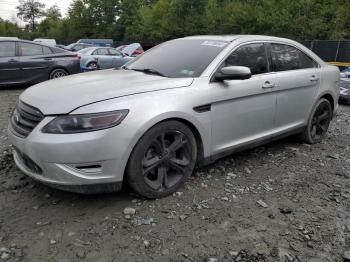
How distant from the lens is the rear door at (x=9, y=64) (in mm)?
9648

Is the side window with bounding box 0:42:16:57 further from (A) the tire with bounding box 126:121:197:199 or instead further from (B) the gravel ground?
(A) the tire with bounding box 126:121:197:199

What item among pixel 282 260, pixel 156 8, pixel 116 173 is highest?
pixel 156 8

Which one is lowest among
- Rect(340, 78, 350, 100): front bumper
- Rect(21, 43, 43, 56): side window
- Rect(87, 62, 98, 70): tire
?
Rect(87, 62, 98, 70): tire

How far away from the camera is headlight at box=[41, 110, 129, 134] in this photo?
301cm

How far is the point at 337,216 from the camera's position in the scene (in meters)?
3.43

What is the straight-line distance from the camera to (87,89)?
3348mm

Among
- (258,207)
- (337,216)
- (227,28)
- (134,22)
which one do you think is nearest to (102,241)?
(258,207)

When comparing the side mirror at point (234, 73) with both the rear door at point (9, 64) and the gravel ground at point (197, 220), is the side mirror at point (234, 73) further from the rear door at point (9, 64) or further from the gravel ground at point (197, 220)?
the rear door at point (9, 64)

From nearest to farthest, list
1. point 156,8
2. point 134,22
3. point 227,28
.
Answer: point 227,28 < point 156,8 < point 134,22

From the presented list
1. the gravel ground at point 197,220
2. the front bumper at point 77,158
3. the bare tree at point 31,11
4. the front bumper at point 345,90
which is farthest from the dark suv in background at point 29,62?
the bare tree at point 31,11

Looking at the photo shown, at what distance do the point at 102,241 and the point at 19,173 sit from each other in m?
1.66

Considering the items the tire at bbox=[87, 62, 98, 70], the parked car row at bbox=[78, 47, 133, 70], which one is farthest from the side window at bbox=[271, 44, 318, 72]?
the tire at bbox=[87, 62, 98, 70]

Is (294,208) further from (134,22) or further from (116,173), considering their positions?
(134,22)

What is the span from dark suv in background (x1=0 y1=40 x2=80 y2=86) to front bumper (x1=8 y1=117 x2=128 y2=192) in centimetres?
741
